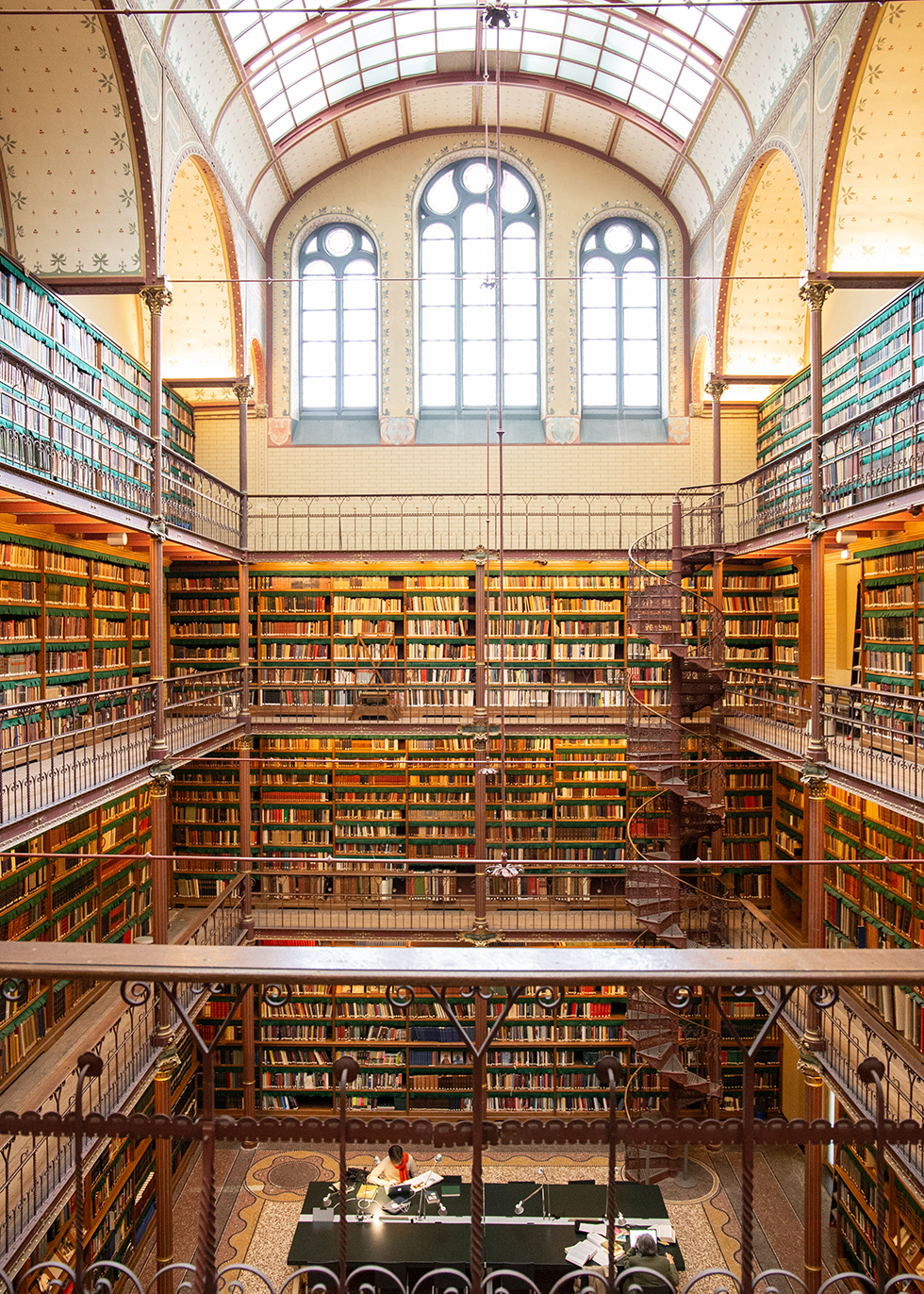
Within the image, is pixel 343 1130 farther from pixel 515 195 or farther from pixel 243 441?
pixel 515 195

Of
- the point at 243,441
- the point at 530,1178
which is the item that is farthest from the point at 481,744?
the point at 243,441

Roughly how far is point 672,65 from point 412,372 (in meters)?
4.06

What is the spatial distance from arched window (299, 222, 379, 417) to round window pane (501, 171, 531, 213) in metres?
1.73

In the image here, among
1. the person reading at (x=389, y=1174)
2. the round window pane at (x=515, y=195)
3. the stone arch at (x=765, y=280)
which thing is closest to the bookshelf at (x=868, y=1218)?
the person reading at (x=389, y=1174)

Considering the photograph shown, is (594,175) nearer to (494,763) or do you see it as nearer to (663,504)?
(663,504)

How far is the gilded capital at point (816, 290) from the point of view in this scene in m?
6.46

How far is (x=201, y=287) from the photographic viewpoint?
883cm

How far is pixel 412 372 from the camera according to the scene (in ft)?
33.8

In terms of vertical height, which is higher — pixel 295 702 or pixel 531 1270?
pixel 295 702

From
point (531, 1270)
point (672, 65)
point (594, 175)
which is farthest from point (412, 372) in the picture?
point (531, 1270)

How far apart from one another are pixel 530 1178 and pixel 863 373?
7.38 metres

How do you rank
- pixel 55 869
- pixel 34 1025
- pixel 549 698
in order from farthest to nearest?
1. pixel 549 698
2. pixel 55 869
3. pixel 34 1025

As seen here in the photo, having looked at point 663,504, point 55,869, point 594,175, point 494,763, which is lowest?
point 55,869

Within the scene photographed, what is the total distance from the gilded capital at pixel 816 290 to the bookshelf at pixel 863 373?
0.48 m
